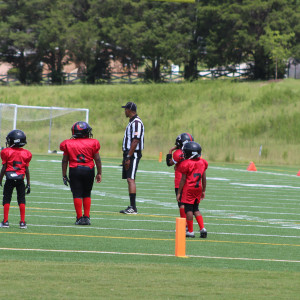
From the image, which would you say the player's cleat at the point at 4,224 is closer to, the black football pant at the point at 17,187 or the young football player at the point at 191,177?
the black football pant at the point at 17,187

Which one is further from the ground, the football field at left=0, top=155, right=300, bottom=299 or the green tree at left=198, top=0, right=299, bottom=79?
the green tree at left=198, top=0, right=299, bottom=79

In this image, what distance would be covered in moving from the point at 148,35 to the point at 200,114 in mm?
15685

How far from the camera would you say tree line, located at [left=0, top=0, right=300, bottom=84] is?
219 feet

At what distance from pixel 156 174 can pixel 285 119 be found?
2706 centimetres

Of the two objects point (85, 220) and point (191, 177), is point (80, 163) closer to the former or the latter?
point (85, 220)

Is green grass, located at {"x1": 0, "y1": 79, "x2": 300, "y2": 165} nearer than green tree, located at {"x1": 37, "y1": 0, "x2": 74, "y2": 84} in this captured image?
Yes

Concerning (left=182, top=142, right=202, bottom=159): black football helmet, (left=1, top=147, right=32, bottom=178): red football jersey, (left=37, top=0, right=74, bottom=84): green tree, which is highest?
(left=37, top=0, right=74, bottom=84): green tree

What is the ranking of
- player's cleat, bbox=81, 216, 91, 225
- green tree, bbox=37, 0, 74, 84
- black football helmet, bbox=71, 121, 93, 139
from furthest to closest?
1. green tree, bbox=37, 0, 74, 84
2. player's cleat, bbox=81, 216, 91, 225
3. black football helmet, bbox=71, 121, 93, 139

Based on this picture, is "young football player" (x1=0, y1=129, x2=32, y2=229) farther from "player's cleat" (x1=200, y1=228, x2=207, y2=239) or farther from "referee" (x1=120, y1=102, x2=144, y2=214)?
"referee" (x1=120, y1=102, x2=144, y2=214)

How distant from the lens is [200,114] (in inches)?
2287

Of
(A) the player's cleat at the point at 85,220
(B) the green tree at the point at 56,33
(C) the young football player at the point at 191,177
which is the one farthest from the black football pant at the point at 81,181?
(B) the green tree at the point at 56,33

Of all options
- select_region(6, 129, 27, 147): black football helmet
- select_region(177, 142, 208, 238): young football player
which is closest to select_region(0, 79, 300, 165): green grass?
select_region(6, 129, 27, 147): black football helmet

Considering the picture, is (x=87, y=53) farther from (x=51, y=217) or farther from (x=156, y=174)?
(x=51, y=217)

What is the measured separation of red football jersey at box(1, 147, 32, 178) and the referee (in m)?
3.24
